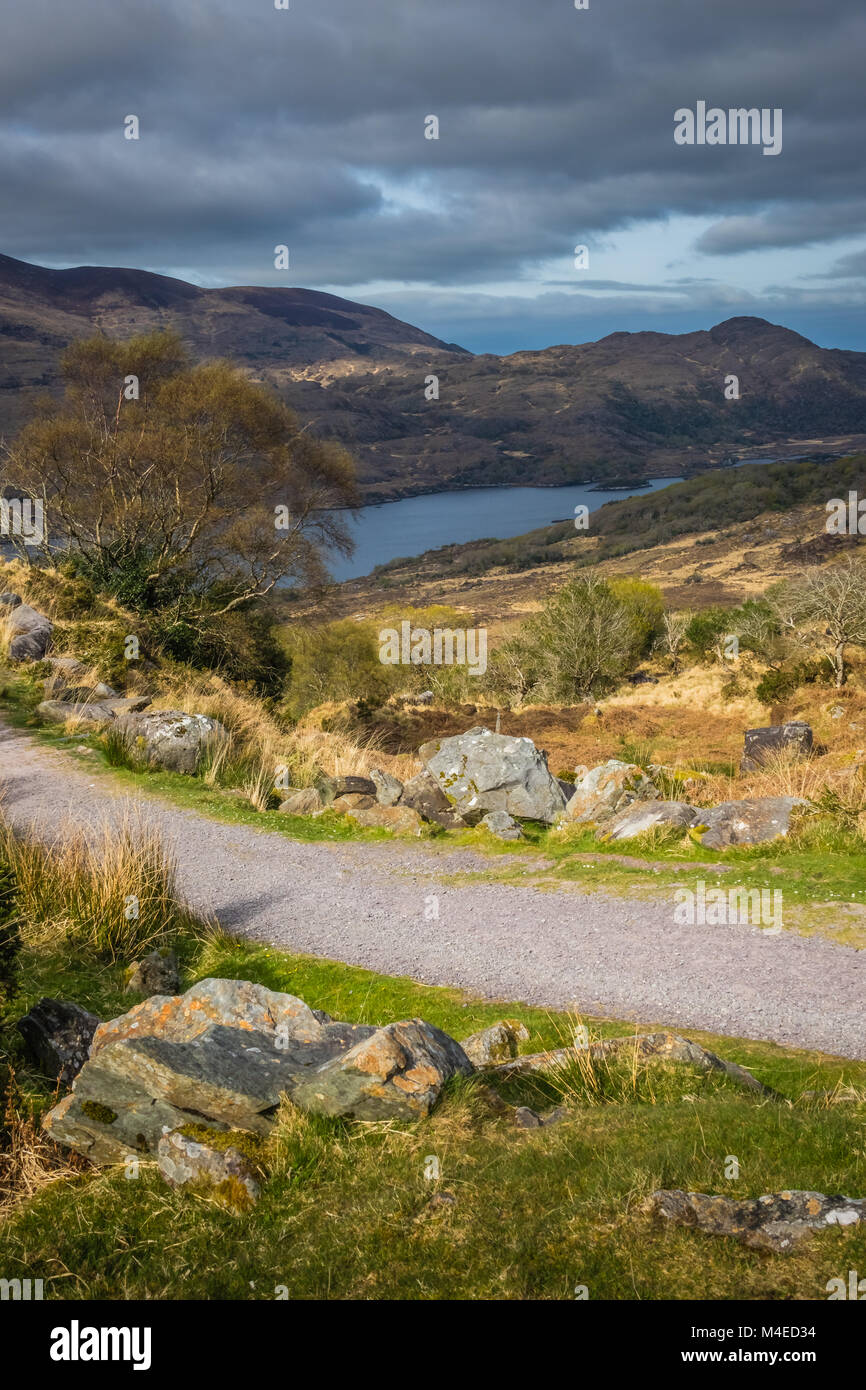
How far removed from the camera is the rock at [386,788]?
1193 cm

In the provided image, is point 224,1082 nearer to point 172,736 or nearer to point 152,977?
point 152,977

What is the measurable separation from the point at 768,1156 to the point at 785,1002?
263 cm

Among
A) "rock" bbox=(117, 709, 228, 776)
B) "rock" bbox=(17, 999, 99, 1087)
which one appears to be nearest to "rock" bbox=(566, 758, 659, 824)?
"rock" bbox=(117, 709, 228, 776)

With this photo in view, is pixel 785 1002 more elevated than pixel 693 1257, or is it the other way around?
pixel 693 1257

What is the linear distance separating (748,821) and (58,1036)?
6911mm

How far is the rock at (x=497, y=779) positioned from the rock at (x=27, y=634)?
8646 mm

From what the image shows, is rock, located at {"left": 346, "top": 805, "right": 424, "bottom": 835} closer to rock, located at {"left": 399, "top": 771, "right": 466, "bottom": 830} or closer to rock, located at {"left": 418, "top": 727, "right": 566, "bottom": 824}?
rock, located at {"left": 399, "top": 771, "right": 466, "bottom": 830}

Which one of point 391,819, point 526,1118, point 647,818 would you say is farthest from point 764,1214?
point 391,819

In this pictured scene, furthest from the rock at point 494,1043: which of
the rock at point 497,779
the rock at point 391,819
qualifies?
the rock at point 497,779

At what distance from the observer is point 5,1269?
3287 millimetres

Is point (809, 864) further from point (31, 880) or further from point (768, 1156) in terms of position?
point (31, 880)

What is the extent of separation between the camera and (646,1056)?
5055 mm
